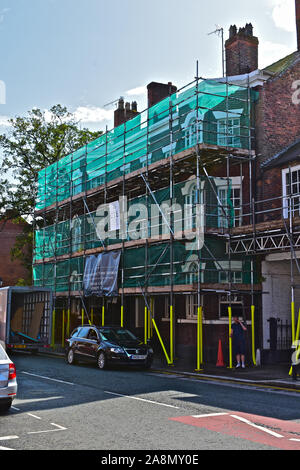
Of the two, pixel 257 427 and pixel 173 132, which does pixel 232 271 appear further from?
pixel 257 427

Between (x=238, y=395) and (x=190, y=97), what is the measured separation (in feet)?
38.9

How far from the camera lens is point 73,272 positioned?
1121 inches

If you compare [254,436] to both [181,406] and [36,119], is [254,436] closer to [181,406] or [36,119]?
[181,406]

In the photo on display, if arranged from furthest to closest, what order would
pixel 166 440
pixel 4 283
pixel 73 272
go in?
pixel 4 283 → pixel 73 272 → pixel 166 440

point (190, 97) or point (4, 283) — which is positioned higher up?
point (190, 97)

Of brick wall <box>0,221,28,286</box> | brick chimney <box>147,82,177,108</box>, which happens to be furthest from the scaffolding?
brick wall <box>0,221,28,286</box>

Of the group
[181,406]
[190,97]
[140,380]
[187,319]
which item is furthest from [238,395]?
[190,97]

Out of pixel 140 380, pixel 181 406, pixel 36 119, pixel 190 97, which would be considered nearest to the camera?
pixel 181 406

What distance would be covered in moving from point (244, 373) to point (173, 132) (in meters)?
10.0

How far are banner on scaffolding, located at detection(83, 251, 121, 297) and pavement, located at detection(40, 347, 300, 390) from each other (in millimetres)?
4951

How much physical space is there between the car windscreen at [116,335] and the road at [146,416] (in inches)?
125

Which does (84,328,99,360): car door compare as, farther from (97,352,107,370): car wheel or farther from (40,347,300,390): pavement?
(40,347,300,390): pavement

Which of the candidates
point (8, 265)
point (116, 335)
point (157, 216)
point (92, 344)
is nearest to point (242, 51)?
point (157, 216)

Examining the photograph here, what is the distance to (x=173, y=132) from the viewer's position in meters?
21.8
